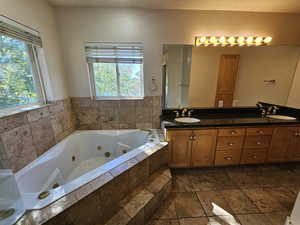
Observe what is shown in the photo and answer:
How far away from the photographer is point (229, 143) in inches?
76.6

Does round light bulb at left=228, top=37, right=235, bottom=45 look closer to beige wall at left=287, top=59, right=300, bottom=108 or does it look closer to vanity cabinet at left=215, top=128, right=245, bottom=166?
beige wall at left=287, top=59, right=300, bottom=108

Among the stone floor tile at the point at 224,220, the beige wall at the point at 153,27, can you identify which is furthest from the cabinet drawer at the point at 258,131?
the beige wall at the point at 153,27

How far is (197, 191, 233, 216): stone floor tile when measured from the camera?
1.44 meters

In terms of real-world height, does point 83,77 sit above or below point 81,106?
above

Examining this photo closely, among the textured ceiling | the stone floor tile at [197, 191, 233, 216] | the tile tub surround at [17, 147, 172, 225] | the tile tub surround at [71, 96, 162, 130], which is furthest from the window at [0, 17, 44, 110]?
the stone floor tile at [197, 191, 233, 216]

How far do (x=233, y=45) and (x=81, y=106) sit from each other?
2849mm

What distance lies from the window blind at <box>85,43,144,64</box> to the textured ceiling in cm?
52

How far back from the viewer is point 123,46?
2111mm

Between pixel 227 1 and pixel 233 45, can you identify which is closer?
pixel 227 1

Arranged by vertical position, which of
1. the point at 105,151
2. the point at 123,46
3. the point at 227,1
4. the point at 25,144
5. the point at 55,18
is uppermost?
the point at 227,1

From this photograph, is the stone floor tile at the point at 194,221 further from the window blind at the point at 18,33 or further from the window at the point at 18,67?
the window blind at the point at 18,33

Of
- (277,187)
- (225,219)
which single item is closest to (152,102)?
(225,219)

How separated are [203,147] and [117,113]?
157 centimetres

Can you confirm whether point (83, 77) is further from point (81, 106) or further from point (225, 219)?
point (225, 219)
